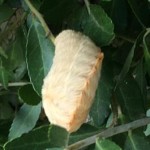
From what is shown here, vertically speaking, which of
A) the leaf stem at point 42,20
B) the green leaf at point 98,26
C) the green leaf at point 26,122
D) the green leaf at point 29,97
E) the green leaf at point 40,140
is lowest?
the green leaf at point 26,122

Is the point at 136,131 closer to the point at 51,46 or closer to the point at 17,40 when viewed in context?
the point at 51,46

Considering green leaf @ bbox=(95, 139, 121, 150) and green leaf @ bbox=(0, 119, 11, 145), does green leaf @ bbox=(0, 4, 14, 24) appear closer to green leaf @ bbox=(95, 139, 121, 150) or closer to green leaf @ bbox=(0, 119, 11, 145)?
green leaf @ bbox=(0, 119, 11, 145)

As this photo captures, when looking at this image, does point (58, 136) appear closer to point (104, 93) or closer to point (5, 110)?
point (104, 93)

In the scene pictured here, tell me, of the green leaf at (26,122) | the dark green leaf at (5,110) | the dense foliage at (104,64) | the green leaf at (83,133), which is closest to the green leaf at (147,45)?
the dense foliage at (104,64)

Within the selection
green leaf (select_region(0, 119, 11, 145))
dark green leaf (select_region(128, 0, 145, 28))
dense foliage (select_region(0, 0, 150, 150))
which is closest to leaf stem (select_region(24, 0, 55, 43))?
dense foliage (select_region(0, 0, 150, 150))

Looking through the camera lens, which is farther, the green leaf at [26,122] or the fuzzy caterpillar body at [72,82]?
the green leaf at [26,122]

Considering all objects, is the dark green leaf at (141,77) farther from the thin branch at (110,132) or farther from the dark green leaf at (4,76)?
the dark green leaf at (4,76)

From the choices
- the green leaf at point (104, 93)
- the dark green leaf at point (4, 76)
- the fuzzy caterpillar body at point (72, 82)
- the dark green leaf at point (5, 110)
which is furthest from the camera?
the dark green leaf at point (5, 110)
